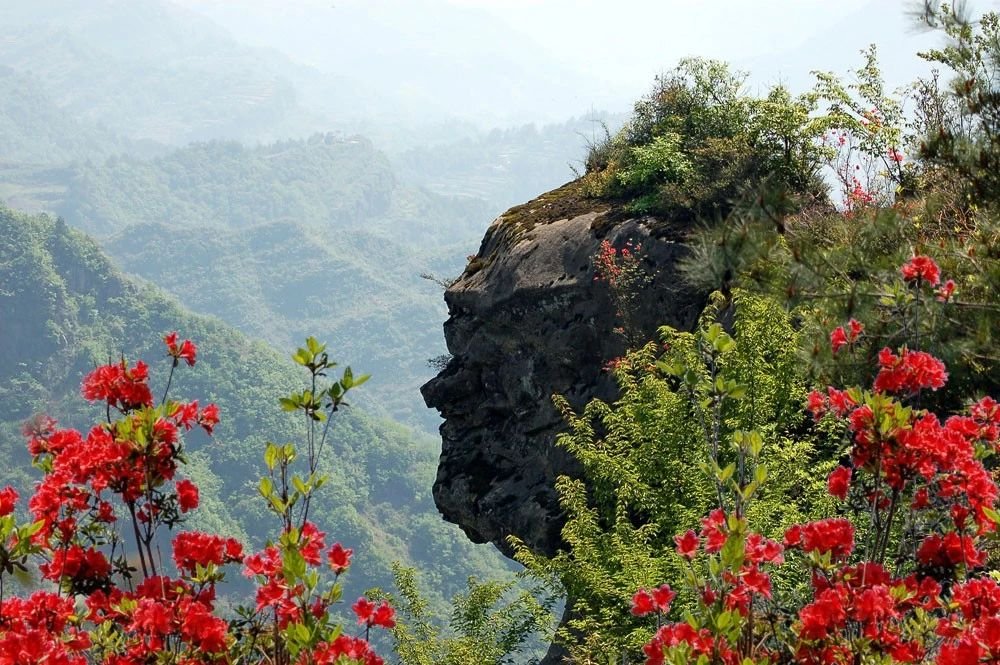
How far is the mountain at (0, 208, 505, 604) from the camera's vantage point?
123062 millimetres

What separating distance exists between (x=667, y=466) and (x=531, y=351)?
447 centimetres

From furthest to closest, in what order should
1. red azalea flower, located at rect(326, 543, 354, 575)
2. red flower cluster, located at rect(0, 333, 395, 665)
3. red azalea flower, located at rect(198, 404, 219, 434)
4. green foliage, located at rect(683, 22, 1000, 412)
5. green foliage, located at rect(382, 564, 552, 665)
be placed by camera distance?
green foliage, located at rect(382, 564, 552, 665)
green foliage, located at rect(683, 22, 1000, 412)
red azalea flower, located at rect(198, 404, 219, 434)
red azalea flower, located at rect(326, 543, 354, 575)
red flower cluster, located at rect(0, 333, 395, 665)

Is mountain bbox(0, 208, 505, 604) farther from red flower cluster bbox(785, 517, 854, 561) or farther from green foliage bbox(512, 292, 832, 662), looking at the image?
red flower cluster bbox(785, 517, 854, 561)

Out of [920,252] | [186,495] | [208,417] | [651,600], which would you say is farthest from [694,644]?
[920,252]

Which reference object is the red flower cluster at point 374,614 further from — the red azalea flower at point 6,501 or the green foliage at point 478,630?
the green foliage at point 478,630

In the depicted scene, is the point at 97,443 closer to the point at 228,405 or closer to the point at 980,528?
the point at 980,528

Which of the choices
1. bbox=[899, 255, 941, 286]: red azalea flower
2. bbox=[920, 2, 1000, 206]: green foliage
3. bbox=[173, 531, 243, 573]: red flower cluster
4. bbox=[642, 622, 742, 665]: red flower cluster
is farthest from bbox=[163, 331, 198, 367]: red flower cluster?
bbox=[920, 2, 1000, 206]: green foliage

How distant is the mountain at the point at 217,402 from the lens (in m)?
123

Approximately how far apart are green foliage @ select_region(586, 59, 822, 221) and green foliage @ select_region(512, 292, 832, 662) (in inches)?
128

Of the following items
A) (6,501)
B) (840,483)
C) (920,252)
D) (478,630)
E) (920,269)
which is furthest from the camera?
(478,630)

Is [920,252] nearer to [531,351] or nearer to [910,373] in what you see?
[910,373]

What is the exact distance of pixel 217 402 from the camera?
112m

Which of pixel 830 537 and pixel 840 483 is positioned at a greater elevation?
pixel 840 483

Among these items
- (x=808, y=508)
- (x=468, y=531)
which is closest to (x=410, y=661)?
(x=468, y=531)
